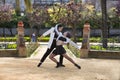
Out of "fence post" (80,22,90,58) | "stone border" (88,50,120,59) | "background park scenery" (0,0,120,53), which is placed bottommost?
"background park scenery" (0,0,120,53)

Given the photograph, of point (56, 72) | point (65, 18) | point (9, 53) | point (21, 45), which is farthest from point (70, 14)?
point (56, 72)

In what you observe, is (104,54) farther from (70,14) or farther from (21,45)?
(70,14)

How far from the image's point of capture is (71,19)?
4256 centimetres

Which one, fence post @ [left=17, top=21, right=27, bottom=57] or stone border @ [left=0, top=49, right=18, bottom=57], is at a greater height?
fence post @ [left=17, top=21, right=27, bottom=57]

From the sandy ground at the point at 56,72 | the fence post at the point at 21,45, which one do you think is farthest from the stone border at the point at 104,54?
the sandy ground at the point at 56,72

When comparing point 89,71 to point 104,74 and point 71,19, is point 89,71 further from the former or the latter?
point 71,19

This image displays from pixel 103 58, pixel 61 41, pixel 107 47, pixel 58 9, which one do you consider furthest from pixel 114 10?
pixel 61 41

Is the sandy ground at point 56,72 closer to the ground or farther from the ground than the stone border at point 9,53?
farther from the ground

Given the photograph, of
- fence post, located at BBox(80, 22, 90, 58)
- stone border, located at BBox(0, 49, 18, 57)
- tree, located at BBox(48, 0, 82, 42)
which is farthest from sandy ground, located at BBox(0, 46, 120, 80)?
tree, located at BBox(48, 0, 82, 42)

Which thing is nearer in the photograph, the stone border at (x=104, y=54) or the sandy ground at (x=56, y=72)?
the sandy ground at (x=56, y=72)

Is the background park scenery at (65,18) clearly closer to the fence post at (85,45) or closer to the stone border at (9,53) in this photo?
the fence post at (85,45)

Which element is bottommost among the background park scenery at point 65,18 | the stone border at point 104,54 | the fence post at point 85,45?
the background park scenery at point 65,18

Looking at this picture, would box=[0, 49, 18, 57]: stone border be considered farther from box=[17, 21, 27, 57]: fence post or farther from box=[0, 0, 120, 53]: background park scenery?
box=[0, 0, 120, 53]: background park scenery

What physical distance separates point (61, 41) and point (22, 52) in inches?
244
